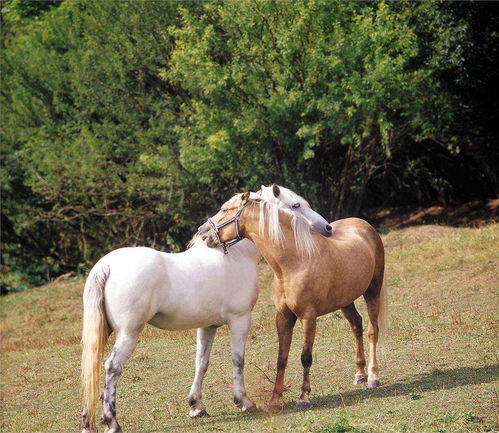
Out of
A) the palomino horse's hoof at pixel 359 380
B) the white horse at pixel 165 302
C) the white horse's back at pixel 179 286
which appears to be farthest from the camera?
the palomino horse's hoof at pixel 359 380

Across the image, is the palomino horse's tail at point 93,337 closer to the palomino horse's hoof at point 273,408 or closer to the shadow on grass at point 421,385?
the palomino horse's hoof at point 273,408

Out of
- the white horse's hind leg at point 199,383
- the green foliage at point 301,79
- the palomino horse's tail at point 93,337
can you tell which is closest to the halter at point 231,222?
the white horse's hind leg at point 199,383

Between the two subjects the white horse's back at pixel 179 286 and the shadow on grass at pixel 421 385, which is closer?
the white horse's back at pixel 179 286

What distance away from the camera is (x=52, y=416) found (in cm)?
907

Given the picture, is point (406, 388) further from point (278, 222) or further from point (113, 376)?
point (113, 376)

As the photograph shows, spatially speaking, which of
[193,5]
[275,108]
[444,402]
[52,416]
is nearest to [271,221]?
[444,402]

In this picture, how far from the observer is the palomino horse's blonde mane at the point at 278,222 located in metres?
7.82

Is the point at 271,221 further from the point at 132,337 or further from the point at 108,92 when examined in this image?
the point at 108,92

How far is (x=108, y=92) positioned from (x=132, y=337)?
15708mm

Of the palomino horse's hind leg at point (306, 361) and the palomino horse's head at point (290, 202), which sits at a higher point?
the palomino horse's head at point (290, 202)

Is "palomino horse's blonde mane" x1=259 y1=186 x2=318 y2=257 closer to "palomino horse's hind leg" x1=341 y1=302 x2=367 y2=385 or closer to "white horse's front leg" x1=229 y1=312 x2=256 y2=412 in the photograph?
"white horse's front leg" x1=229 y1=312 x2=256 y2=412

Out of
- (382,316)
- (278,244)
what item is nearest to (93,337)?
(278,244)

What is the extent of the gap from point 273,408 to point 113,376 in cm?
145

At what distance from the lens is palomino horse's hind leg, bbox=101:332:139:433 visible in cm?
725
